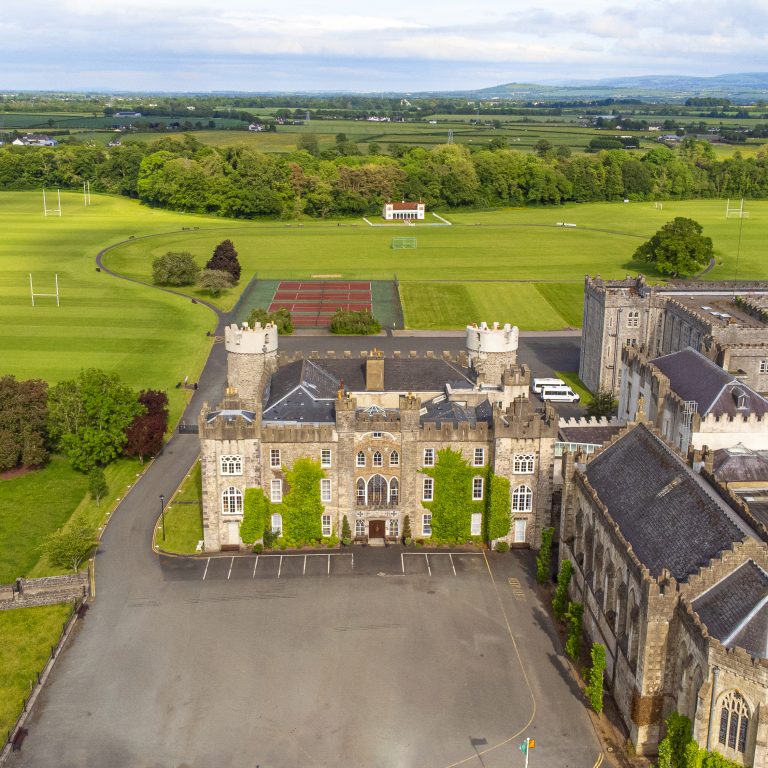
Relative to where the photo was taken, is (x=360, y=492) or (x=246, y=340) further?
(x=246, y=340)

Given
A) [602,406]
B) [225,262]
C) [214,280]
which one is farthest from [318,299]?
[602,406]

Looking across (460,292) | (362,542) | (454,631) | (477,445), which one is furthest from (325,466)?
(460,292)

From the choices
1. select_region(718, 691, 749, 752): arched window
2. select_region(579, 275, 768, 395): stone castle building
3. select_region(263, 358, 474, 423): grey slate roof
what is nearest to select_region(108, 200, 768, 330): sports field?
select_region(579, 275, 768, 395): stone castle building

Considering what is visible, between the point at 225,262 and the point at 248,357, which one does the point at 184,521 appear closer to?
the point at 248,357

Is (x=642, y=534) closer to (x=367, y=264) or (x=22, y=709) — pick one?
(x=22, y=709)

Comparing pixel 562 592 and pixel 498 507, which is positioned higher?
pixel 498 507

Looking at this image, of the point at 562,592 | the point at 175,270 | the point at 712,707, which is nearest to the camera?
the point at 712,707

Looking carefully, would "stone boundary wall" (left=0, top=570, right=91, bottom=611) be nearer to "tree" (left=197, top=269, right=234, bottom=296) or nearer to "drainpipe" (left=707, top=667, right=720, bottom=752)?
"drainpipe" (left=707, top=667, right=720, bottom=752)
